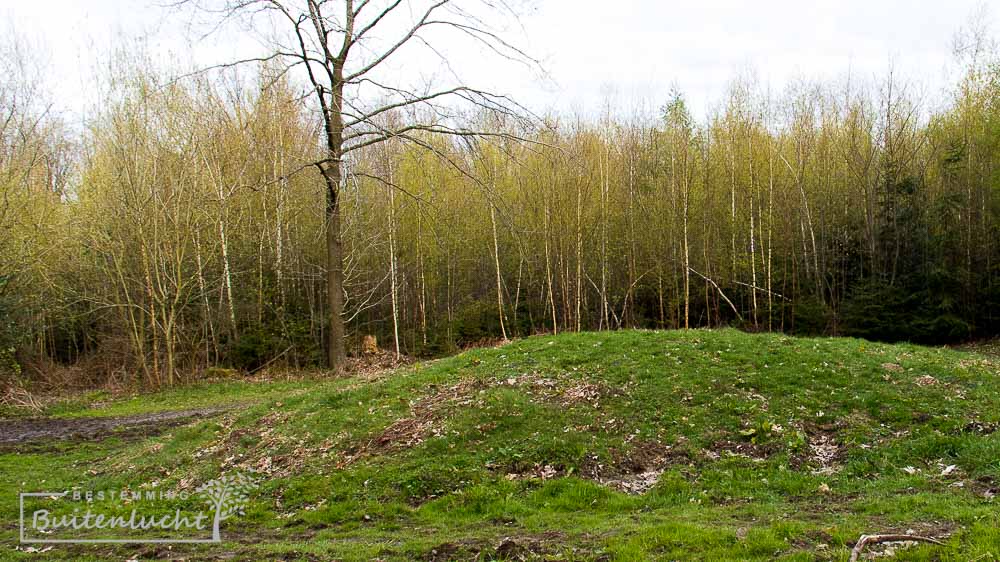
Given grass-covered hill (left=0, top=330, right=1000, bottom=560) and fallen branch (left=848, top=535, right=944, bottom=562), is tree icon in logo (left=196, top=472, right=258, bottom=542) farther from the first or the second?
fallen branch (left=848, top=535, right=944, bottom=562)

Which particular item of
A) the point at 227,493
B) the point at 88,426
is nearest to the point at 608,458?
the point at 227,493

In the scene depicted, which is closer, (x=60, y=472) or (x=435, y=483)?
(x=435, y=483)

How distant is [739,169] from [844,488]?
17893 millimetres

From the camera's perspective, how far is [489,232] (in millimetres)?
22766

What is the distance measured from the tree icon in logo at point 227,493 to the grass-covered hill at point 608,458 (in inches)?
7.7

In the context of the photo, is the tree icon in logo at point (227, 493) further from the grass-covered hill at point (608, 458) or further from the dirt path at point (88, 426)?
the dirt path at point (88, 426)

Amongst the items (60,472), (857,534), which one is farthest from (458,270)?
(857,534)

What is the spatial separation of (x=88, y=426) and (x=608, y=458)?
10287mm

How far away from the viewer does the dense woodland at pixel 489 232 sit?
55.6 ft

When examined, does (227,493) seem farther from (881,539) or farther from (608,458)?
(881,539)

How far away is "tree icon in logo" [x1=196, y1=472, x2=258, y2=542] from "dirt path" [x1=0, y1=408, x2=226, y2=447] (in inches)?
177

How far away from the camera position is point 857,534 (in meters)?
4.29

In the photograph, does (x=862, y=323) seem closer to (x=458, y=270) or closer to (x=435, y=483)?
(x=458, y=270)

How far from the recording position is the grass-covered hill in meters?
4.79
